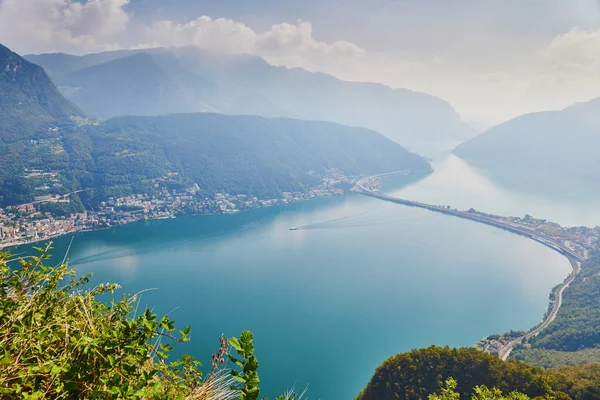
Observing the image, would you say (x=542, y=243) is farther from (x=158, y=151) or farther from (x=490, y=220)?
(x=158, y=151)

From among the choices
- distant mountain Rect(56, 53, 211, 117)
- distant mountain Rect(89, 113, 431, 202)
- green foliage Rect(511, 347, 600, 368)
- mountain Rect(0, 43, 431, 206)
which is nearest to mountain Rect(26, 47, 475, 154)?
distant mountain Rect(56, 53, 211, 117)

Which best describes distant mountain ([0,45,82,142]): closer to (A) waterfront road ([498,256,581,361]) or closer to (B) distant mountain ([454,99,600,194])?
(A) waterfront road ([498,256,581,361])

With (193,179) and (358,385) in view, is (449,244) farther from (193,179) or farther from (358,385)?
(193,179)

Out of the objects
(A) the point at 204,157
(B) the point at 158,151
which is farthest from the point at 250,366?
(B) the point at 158,151

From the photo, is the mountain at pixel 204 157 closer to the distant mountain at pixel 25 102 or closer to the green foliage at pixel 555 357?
the distant mountain at pixel 25 102

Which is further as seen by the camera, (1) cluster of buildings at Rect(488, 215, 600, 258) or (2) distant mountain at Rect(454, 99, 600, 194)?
(2) distant mountain at Rect(454, 99, 600, 194)

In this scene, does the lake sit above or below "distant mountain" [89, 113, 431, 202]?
below

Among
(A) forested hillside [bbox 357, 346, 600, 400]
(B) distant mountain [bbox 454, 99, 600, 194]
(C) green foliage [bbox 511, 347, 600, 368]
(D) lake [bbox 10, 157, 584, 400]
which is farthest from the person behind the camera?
(B) distant mountain [bbox 454, 99, 600, 194]
